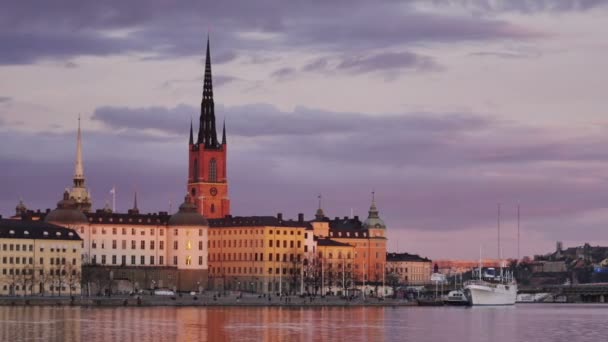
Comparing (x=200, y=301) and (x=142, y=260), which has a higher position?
(x=142, y=260)

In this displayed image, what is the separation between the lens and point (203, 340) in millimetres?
88312

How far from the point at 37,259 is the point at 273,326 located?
6987 cm

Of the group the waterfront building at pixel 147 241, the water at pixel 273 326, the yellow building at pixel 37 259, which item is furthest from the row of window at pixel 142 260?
the water at pixel 273 326

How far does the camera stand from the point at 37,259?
17138cm

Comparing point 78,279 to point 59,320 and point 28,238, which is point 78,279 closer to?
point 28,238

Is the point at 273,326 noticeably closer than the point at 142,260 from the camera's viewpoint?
Yes

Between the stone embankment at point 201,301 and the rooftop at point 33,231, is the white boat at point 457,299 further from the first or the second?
the rooftop at point 33,231

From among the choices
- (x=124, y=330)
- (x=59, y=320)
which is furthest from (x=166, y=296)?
(x=124, y=330)

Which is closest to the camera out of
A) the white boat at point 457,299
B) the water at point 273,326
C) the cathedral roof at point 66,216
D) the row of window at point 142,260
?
the water at point 273,326

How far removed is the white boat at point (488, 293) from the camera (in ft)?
583

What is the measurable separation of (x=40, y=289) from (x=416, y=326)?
67502 mm

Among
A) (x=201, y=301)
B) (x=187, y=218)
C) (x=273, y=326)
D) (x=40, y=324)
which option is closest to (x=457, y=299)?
(x=187, y=218)

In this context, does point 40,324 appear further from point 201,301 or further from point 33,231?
point 33,231

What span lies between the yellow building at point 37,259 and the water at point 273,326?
3067cm
